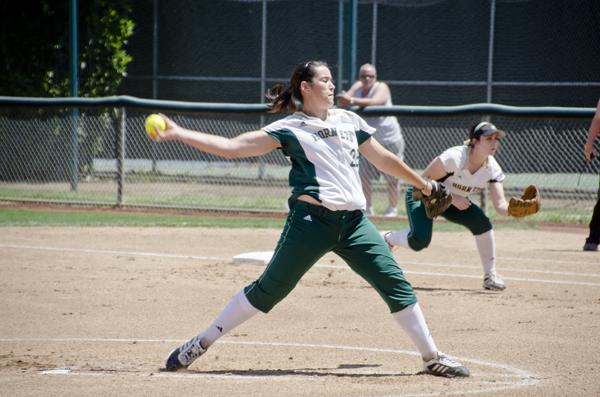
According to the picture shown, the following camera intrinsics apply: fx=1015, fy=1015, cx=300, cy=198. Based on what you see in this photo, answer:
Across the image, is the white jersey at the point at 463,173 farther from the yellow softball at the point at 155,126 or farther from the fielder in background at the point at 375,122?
the fielder in background at the point at 375,122

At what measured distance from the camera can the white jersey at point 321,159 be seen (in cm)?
566

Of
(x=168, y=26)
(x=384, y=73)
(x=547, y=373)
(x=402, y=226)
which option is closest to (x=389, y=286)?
(x=547, y=373)

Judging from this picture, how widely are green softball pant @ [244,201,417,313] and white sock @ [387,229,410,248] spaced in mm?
3450

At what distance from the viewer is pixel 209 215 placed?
1563 cm

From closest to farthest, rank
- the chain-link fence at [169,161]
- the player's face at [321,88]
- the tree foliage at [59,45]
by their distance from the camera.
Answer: the player's face at [321,88] < the chain-link fence at [169,161] < the tree foliage at [59,45]

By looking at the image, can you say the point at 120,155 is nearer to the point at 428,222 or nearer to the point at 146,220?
the point at 146,220

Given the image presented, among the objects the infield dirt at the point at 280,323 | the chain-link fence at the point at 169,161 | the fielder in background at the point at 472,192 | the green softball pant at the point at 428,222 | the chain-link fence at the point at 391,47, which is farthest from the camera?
the chain-link fence at the point at 391,47

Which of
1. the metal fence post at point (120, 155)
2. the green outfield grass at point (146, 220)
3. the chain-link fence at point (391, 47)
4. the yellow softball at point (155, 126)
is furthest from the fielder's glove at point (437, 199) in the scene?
the chain-link fence at point (391, 47)

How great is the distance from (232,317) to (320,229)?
0.72 m

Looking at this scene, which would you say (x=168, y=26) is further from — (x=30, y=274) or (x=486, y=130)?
(x=486, y=130)

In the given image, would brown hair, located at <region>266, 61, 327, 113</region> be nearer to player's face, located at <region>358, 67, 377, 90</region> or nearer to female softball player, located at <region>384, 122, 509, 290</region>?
female softball player, located at <region>384, 122, 509, 290</region>

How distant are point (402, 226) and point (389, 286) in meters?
8.08

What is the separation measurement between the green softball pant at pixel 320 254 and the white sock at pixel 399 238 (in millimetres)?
3450

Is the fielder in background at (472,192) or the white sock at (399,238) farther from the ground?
the fielder in background at (472,192)
